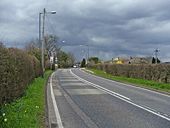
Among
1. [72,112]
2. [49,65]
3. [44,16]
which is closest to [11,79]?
[72,112]

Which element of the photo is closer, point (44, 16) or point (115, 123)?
point (115, 123)

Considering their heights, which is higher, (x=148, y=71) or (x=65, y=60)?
(x=65, y=60)

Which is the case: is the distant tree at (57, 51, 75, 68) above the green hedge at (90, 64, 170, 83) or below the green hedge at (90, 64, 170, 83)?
above

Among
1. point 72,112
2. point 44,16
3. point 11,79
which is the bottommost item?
point 72,112

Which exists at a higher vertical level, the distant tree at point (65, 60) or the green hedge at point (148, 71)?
the distant tree at point (65, 60)

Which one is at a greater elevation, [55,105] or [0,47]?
[0,47]

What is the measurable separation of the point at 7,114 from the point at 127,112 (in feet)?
15.1

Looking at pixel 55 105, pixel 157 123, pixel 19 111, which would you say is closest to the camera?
pixel 157 123

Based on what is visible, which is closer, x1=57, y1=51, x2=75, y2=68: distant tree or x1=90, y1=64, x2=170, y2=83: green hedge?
x1=90, y1=64, x2=170, y2=83: green hedge

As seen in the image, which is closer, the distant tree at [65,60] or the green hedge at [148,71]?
the green hedge at [148,71]

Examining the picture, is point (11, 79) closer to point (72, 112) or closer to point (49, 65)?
point (72, 112)

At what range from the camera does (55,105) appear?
16.9 metres

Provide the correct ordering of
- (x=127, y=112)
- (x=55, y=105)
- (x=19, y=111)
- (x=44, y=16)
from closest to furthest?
(x=19, y=111)
(x=127, y=112)
(x=55, y=105)
(x=44, y=16)

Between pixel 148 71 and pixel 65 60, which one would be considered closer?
pixel 148 71
